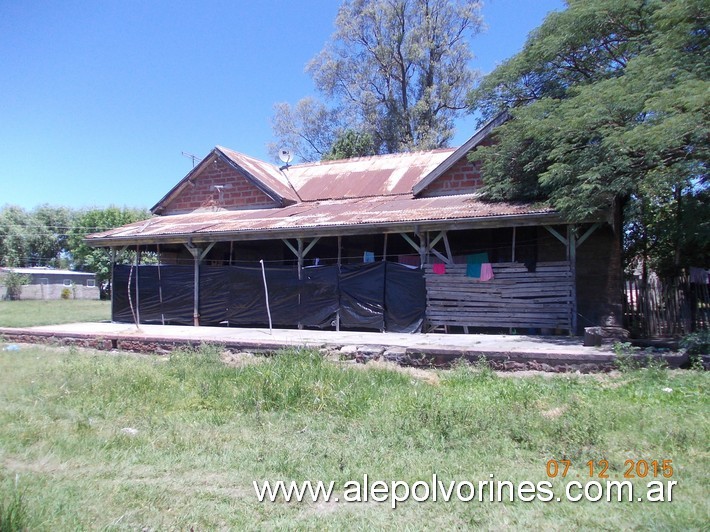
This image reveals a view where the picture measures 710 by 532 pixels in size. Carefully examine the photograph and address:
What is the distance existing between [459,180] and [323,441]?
40.7 ft

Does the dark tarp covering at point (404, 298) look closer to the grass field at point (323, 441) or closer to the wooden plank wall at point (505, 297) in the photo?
the wooden plank wall at point (505, 297)

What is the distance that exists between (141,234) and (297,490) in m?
14.9

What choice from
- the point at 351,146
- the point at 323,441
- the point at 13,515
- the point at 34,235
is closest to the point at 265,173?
the point at 351,146

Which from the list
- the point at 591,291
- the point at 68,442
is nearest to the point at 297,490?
Result: the point at 68,442

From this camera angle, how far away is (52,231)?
5662 cm

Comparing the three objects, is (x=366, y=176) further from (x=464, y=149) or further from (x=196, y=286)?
(x=196, y=286)

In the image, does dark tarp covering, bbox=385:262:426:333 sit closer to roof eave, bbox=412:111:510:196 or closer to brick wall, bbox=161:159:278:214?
roof eave, bbox=412:111:510:196

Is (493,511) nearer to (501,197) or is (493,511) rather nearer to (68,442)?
(68,442)

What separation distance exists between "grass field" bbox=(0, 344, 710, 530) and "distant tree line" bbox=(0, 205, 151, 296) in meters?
41.8

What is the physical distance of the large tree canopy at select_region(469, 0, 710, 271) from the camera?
934cm

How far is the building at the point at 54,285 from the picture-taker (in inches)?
1727

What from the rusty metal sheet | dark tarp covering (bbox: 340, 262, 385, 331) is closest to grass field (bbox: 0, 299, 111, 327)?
the rusty metal sheet

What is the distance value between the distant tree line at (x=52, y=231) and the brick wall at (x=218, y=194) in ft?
88.2

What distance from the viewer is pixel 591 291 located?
1358 centimetres
